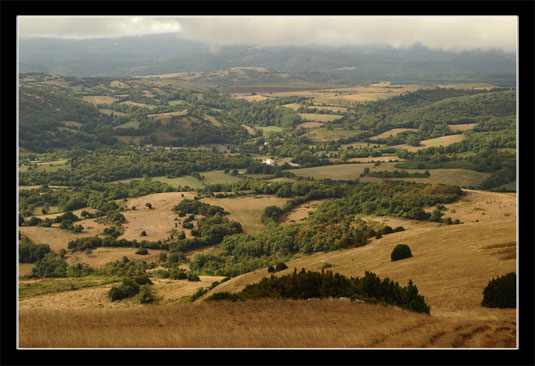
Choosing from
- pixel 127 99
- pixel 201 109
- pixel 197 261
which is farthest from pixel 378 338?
pixel 127 99

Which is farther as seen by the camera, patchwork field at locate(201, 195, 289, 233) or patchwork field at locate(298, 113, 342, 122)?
patchwork field at locate(298, 113, 342, 122)

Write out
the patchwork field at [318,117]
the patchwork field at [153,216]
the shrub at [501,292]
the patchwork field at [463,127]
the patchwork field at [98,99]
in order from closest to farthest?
the shrub at [501,292]
the patchwork field at [153,216]
the patchwork field at [463,127]
the patchwork field at [318,117]
the patchwork field at [98,99]

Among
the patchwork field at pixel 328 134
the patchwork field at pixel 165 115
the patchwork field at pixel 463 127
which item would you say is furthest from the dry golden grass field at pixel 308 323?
the patchwork field at pixel 165 115

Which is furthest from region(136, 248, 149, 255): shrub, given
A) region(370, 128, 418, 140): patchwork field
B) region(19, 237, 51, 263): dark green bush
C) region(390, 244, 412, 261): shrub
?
region(370, 128, 418, 140): patchwork field

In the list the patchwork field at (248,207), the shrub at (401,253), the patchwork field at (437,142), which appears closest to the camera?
the shrub at (401,253)

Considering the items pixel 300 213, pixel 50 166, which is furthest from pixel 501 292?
pixel 50 166

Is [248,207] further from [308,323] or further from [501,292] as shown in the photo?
[308,323]

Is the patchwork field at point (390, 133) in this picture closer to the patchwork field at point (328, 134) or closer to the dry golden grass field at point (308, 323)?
the patchwork field at point (328, 134)

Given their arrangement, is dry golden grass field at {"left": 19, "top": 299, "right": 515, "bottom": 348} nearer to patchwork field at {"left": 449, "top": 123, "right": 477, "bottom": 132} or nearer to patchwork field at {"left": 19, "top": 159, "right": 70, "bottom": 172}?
patchwork field at {"left": 19, "top": 159, "right": 70, "bottom": 172}

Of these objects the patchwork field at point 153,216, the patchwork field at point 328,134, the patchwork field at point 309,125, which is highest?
the patchwork field at point 309,125
